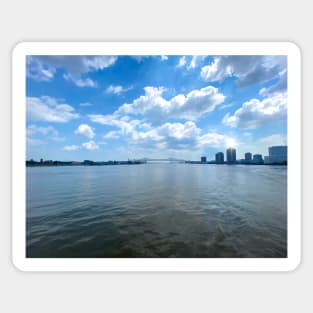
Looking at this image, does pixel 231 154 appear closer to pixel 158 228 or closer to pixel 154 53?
pixel 158 228

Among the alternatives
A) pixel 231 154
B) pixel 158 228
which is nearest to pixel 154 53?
pixel 158 228

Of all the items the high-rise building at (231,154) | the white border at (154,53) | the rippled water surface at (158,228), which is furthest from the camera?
the high-rise building at (231,154)

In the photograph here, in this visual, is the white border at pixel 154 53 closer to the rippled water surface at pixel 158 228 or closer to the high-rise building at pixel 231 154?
the rippled water surface at pixel 158 228

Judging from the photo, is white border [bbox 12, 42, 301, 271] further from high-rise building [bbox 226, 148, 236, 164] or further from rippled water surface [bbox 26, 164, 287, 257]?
high-rise building [bbox 226, 148, 236, 164]

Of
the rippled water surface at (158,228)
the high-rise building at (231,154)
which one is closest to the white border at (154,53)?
the rippled water surface at (158,228)

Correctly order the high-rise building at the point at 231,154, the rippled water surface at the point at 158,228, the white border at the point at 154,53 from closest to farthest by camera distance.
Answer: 1. the white border at the point at 154,53
2. the rippled water surface at the point at 158,228
3. the high-rise building at the point at 231,154

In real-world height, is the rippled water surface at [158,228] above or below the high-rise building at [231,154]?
below

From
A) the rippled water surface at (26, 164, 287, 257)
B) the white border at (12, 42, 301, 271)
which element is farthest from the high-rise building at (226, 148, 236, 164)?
the white border at (12, 42, 301, 271)
